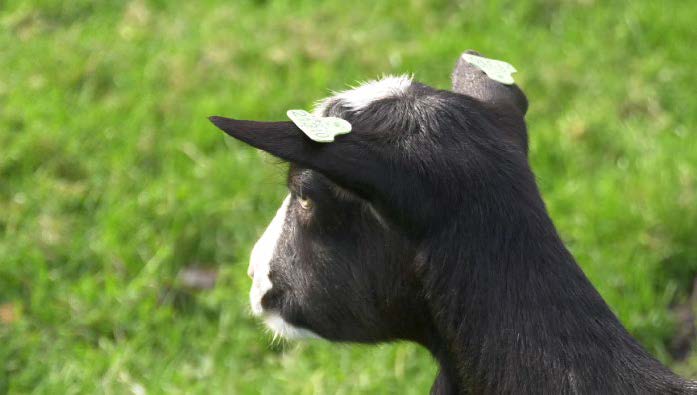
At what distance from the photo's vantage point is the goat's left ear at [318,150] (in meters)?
2.24

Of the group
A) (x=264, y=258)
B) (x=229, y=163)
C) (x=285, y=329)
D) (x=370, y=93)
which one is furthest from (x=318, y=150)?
(x=229, y=163)

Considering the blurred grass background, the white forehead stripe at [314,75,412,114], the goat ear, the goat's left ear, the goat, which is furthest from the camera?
the blurred grass background

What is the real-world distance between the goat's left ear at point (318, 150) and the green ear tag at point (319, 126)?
2 cm

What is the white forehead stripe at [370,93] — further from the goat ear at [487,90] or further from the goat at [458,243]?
the goat ear at [487,90]

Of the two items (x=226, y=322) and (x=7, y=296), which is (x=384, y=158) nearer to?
(x=226, y=322)

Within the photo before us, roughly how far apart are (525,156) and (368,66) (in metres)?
3.15

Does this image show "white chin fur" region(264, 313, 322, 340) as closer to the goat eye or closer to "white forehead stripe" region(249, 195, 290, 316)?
"white forehead stripe" region(249, 195, 290, 316)

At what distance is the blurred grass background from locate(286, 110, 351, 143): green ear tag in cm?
92

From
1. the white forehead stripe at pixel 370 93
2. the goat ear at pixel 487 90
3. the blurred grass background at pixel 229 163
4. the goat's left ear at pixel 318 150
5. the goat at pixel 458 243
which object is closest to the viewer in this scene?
the goat's left ear at pixel 318 150

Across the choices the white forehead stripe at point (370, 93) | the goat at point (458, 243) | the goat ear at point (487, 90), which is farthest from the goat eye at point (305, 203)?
the goat ear at point (487, 90)

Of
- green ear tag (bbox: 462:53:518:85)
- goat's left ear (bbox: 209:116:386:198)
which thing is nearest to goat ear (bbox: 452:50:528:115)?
green ear tag (bbox: 462:53:518:85)

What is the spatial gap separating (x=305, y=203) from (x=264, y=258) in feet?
0.81

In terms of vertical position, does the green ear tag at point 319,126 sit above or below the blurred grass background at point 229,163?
above

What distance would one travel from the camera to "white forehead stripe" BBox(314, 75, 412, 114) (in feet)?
8.35
